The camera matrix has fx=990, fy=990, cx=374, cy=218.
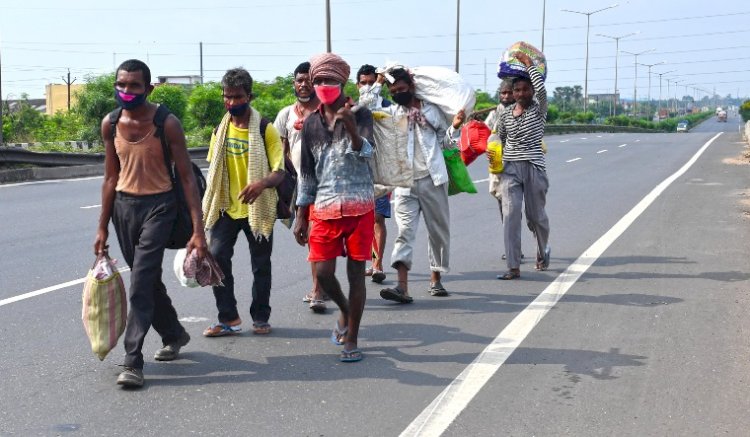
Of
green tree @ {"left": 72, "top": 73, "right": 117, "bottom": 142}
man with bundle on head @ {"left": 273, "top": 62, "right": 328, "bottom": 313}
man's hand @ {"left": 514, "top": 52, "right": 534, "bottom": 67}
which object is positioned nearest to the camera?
man with bundle on head @ {"left": 273, "top": 62, "right": 328, "bottom": 313}

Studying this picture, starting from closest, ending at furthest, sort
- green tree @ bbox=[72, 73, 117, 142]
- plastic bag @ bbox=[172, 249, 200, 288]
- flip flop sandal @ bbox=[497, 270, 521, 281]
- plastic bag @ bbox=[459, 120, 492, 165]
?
plastic bag @ bbox=[172, 249, 200, 288] → plastic bag @ bbox=[459, 120, 492, 165] → flip flop sandal @ bbox=[497, 270, 521, 281] → green tree @ bbox=[72, 73, 117, 142]

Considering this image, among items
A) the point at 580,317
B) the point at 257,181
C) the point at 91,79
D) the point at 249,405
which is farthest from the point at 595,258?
the point at 91,79

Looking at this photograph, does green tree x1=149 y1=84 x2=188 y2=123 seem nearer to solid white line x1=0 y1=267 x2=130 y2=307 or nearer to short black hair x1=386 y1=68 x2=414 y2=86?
solid white line x1=0 y1=267 x2=130 y2=307

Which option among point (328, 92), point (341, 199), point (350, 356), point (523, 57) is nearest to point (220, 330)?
point (350, 356)

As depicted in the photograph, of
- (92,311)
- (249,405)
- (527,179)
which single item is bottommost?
(249,405)

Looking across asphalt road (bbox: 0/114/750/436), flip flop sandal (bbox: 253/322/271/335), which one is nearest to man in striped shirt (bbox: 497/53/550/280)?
asphalt road (bbox: 0/114/750/436)

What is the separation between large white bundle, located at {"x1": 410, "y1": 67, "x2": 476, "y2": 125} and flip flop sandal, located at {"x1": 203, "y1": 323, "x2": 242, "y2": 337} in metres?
2.29

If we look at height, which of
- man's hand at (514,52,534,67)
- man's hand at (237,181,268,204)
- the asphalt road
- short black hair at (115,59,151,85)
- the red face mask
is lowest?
the asphalt road

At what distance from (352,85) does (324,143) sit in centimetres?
3282

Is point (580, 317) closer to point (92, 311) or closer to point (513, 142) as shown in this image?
point (513, 142)

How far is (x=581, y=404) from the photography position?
5043 mm

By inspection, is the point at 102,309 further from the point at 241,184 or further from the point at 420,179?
the point at 420,179

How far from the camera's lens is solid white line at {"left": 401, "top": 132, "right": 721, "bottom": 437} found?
Answer: 4.76 m

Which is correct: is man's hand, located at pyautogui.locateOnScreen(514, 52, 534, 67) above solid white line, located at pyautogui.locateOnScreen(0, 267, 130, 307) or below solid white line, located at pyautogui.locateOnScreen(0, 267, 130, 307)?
above
